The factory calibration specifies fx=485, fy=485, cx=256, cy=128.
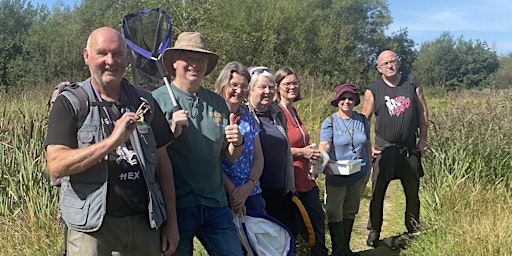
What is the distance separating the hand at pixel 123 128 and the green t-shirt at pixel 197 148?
1.89 ft

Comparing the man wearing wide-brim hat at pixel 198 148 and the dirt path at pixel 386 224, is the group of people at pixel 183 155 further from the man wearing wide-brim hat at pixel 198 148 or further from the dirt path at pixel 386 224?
the dirt path at pixel 386 224

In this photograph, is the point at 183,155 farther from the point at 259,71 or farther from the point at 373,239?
the point at 373,239

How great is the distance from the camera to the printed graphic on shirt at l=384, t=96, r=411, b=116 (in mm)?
4836

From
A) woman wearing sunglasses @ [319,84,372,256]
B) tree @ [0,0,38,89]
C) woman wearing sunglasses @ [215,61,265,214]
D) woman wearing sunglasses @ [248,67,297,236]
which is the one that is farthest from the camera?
tree @ [0,0,38,89]

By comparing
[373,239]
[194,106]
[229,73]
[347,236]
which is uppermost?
[229,73]

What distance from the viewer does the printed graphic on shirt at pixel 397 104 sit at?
15.9 feet

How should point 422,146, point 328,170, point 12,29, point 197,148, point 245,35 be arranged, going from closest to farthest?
1. point 197,148
2. point 328,170
3. point 422,146
4. point 245,35
5. point 12,29

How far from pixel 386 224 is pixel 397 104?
→ 6.04 feet

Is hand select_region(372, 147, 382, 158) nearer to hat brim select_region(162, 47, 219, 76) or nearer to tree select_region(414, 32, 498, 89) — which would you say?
hat brim select_region(162, 47, 219, 76)

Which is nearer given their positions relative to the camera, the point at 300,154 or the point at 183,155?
the point at 183,155

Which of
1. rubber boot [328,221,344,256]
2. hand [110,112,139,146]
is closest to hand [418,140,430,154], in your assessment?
rubber boot [328,221,344,256]

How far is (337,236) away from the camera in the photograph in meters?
4.62

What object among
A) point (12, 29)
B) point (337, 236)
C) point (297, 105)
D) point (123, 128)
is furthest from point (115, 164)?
point (12, 29)

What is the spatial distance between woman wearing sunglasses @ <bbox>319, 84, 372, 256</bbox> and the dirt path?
0.47 m
